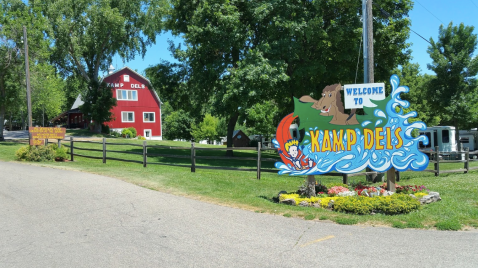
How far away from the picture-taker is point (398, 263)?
5340 millimetres

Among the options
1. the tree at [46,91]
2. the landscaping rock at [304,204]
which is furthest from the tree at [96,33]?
the landscaping rock at [304,204]

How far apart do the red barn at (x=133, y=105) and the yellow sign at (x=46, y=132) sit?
81.5 ft

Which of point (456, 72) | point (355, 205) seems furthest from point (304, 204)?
point (456, 72)

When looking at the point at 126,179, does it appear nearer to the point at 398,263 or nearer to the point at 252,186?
the point at 252,186

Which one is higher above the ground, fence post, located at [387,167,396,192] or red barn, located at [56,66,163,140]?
red barn, located at [56,66,163,140]

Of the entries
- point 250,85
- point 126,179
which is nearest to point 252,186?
point 126,179

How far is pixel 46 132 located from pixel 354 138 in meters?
17.7

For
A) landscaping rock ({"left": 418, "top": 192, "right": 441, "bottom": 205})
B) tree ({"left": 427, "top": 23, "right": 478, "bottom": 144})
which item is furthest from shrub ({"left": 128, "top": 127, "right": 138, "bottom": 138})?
landscaping rock ({"left": 418, "top": 192, "right": 441, "bottom": 205})

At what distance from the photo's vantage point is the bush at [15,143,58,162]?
19.9 m

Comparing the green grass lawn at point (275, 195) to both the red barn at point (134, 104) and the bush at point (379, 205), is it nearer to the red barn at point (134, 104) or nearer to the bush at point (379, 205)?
the bush at point (379, 205)

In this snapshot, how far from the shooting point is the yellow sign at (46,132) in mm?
20469

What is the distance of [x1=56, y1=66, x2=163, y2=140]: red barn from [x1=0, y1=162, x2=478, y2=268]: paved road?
39075mm

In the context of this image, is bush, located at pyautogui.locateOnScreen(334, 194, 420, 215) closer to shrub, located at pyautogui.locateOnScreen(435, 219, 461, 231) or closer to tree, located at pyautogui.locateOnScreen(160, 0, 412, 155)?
shrub, located at pyautogui.locateOnScreen(435, 219, 461, 231)

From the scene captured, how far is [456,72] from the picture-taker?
2994 centimetres
